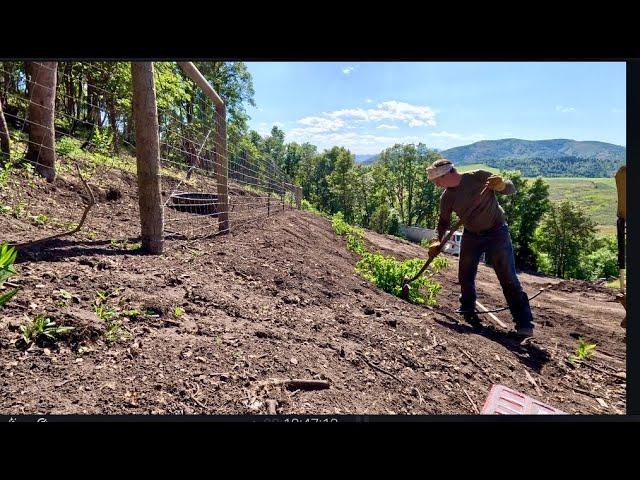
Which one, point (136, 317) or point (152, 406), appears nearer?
point (152, 406)

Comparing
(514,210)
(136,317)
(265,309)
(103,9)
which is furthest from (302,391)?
(514,210)

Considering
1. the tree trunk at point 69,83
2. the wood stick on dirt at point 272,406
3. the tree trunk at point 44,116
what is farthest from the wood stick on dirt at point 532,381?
the tree trunk at point 69,83

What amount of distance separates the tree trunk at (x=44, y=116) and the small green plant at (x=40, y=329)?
9.71 ft

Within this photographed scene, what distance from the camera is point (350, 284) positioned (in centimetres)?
310

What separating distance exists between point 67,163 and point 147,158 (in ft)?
8.45

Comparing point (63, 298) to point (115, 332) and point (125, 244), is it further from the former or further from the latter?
point (125, 244)

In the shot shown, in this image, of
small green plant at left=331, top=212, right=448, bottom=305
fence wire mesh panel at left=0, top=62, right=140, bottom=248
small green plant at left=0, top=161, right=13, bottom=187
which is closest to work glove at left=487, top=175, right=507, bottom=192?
small green plant at left=331, top=212, right=448, bottom=305

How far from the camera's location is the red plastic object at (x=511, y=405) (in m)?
1.56

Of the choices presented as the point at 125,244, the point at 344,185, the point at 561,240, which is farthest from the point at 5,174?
the point at 344,185

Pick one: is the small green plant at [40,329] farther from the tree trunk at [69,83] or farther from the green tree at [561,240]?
the green tree at [561,240]

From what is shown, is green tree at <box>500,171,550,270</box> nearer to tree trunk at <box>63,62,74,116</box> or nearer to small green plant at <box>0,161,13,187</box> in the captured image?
small green plant at <box>0,161,13,187</box>

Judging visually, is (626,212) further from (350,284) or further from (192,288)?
(192,288)

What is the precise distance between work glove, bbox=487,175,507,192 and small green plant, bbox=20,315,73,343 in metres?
2.76
